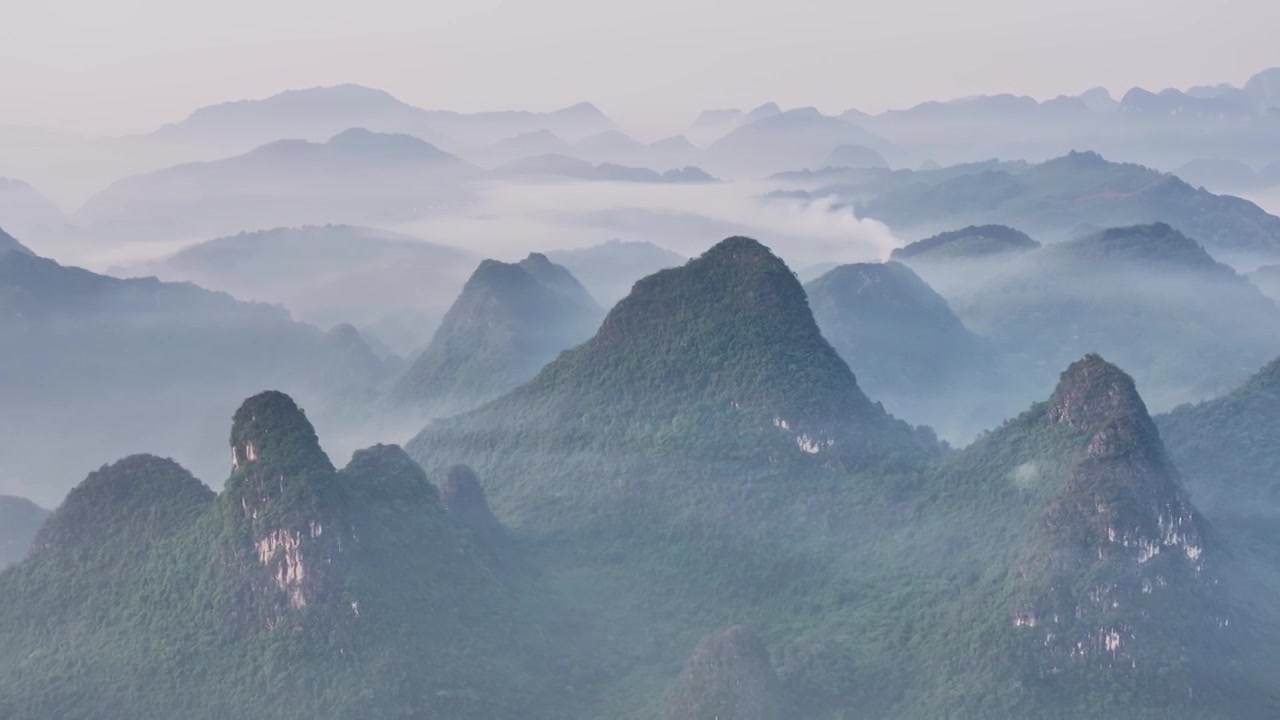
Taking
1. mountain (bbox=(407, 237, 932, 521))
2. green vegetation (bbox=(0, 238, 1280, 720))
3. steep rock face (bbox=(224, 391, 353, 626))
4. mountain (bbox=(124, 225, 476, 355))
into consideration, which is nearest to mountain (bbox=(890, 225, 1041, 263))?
mountain (bbox=(124, 225, 476, 355))

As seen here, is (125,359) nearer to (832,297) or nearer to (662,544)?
(832,297)

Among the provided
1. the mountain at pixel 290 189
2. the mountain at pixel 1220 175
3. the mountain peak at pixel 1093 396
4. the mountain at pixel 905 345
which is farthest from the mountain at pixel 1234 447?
the mountain at pixel 1220 175

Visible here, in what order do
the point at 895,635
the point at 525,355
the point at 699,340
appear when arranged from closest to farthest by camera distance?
the point at 895,635, the point at 699,340, the point at 525,355

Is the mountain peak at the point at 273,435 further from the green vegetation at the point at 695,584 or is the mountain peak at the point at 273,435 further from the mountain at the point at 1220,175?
the mountain at the point at 1220,175

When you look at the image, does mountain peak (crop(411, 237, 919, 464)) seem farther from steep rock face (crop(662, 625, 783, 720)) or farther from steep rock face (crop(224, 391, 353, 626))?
steep rock face (crop(224, 391, 353, 626))

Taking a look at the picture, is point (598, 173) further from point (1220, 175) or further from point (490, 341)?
point (490, 341)

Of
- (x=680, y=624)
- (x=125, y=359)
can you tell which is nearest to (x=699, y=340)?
(x=680, y=624)
